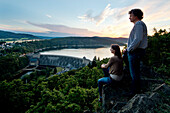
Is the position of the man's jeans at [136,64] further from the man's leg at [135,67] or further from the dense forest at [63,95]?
the dense forest at [63,95]

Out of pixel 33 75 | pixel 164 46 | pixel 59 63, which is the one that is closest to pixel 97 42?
pixel 59 63

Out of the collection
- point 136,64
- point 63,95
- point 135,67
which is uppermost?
point 136,64

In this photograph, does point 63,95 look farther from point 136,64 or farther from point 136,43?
point 136,43

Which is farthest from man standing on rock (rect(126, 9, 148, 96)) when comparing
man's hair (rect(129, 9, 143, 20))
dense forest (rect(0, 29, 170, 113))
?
dense forest (rect(0, 29, 170, 113))

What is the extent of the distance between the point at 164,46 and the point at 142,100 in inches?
452

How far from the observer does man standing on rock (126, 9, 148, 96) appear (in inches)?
103

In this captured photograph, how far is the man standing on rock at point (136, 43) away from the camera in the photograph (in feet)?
8.59

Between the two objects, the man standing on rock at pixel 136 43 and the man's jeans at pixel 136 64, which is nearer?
the man standing on rock at pixel 136 43

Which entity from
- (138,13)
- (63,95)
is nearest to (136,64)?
(138,13)

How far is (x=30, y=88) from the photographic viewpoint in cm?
1359

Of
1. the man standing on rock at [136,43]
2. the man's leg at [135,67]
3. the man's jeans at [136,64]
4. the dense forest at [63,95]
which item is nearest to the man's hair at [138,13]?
the man standing on rock at [136,43]

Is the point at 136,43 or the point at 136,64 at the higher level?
the point at 136,43

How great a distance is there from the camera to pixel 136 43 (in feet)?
8.57

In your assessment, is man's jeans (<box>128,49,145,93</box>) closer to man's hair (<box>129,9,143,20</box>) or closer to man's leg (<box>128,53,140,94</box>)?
man's leg (<box>128,53,140,94</box>)
